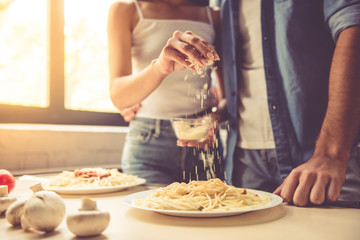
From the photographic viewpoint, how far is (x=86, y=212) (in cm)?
63

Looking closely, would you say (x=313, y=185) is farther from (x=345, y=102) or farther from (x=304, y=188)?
(x=345, y=102)

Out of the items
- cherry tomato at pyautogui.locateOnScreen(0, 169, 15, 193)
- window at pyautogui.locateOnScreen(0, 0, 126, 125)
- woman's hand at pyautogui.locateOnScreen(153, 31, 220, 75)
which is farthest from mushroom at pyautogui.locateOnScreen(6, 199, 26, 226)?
window at pyautogui.locateOnScreen(0, 0, 126, 125)

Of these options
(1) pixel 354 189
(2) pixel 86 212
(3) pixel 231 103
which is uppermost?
(3) pixel 231 103

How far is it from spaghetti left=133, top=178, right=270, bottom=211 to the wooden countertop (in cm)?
2

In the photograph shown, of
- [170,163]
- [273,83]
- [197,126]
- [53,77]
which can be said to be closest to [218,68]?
[273,83]

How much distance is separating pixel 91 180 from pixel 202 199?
0.51 meters

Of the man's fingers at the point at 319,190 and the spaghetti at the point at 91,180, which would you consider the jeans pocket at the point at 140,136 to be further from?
the man's fingers at the point at 319,190

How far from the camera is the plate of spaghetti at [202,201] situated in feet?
2.49

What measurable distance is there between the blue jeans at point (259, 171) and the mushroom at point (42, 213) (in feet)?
3.50

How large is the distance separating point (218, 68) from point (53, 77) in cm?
114

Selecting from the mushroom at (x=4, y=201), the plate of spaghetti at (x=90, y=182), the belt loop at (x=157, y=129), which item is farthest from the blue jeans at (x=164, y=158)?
the mushroom at (x=4, y=201)

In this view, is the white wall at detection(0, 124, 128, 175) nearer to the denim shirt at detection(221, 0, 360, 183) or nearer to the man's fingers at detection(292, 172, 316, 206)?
the denim shirt at detection(221, 0, 360, 183)

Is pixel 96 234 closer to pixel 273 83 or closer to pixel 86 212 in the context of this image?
pixel 86 212

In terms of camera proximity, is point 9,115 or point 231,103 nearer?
point 231,103
